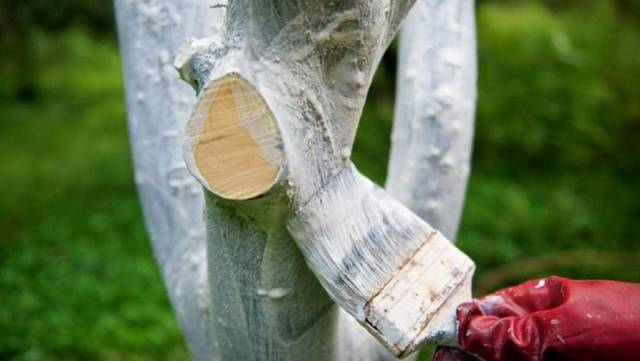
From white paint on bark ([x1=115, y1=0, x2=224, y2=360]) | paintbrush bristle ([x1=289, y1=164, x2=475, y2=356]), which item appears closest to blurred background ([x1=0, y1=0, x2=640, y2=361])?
white paint on bark ([x1=115, y1=0, x2=224, y2=360])

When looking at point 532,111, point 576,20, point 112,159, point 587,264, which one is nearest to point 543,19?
point 576,20

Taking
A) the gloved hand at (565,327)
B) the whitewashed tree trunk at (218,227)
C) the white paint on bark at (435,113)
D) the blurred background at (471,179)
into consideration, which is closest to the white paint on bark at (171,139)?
the whitewashed tree trunk at (218,227)

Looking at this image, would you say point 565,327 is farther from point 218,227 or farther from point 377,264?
point 218,227

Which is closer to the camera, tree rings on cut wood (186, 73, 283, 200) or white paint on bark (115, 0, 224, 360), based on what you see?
tree rings on cut wood (186, 73, 283, 200)

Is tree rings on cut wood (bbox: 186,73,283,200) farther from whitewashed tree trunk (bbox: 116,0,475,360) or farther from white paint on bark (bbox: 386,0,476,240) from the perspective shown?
white paint on bark (bbox: 386,0,476,240)

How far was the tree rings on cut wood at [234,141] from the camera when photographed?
0.76m

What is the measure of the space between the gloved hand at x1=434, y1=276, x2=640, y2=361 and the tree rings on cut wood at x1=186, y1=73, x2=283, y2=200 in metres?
0.23

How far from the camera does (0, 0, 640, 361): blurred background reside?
277 centimetres

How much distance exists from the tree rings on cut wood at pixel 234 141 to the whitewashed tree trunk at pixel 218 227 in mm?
30

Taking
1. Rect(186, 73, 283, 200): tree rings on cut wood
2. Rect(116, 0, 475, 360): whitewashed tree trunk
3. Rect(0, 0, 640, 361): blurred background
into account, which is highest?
Rect(186, 73, 283, 200): tree rings on cut wood

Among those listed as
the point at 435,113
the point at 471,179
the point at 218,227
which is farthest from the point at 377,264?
the point at 471,179

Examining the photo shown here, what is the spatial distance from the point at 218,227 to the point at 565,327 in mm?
318

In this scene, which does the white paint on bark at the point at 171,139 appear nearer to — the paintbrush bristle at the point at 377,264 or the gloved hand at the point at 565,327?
the paintbrush bristle at the point at 377,264

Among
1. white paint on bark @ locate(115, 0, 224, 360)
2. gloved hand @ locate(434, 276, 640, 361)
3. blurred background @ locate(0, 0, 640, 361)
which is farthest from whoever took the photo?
blurred background @ locate(0, 0, 640, 361)
